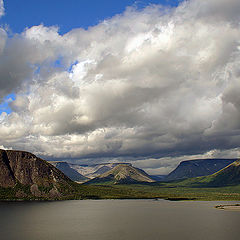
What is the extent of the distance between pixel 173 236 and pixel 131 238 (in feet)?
89.7

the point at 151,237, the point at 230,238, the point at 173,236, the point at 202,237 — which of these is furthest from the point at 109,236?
the point at 230,238

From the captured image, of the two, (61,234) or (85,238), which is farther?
(61,234)

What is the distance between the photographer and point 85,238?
562 ft

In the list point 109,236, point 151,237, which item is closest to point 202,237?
point 151,237

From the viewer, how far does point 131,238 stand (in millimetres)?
171625

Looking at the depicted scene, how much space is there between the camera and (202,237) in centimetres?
17450

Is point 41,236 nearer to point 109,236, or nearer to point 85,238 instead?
point 85,238

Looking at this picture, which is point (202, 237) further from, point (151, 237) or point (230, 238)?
point (151, 237)

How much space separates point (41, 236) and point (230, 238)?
117167 mm

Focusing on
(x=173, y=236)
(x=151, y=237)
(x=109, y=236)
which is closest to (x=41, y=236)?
(x=109, y=236)

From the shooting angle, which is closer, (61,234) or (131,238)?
(131,238)

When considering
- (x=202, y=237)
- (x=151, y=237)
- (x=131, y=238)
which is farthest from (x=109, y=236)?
(x=202, y=237)

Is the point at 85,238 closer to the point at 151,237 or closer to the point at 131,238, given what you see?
the point at 131,238

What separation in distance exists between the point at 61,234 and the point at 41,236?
12.9 meters
